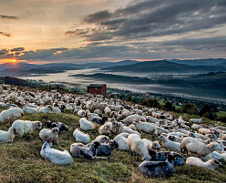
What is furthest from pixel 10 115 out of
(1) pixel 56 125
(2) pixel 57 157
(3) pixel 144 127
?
(3) pixel 144 127

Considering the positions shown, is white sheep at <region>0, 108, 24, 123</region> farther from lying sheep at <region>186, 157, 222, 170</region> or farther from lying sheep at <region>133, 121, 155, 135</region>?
lying sheep at <region>186, 157, 222, 170</region>

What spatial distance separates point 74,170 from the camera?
553cm

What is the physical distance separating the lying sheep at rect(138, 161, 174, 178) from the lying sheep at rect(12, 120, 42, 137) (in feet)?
19.9

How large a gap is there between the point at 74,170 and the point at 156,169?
324 cm

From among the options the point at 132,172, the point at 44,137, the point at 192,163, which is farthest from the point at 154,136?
the point at 44,137

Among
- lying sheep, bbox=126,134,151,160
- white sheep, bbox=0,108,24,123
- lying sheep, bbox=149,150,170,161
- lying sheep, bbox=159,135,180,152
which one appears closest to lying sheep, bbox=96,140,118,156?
lying sheep, bbox=126,134,151,160

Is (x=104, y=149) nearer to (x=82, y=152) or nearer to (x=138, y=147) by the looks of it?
(x=82, y=152)

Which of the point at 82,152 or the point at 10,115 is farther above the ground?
the point at 10,115

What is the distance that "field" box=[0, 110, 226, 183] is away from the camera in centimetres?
483

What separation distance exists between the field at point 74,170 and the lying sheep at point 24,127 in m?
0.40

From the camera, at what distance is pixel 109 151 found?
771 centimetres

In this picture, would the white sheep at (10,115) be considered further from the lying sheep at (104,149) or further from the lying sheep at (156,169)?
the lying sheep at (156,169)

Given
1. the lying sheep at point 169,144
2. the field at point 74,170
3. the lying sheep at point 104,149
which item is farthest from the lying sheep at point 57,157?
the lying sheep at point 169,144

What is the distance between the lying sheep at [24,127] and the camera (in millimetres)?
7887
